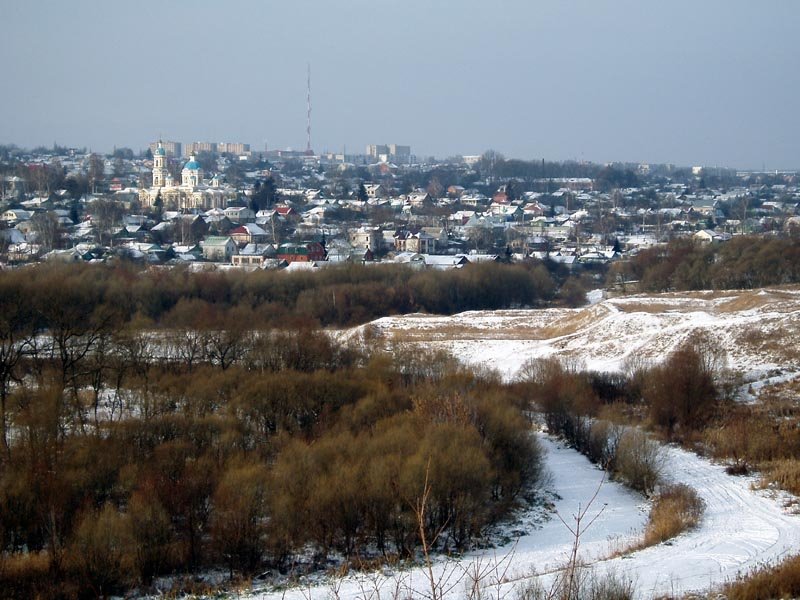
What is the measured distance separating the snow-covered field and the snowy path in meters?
0.02

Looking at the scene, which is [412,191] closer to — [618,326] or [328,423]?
[618,326]

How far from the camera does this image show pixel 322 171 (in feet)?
433

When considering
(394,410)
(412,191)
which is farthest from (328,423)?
(412,191)

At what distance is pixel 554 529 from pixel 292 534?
12.8ft

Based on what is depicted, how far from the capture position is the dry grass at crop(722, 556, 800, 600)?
26.2 ft

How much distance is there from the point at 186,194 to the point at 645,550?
74.5 metres

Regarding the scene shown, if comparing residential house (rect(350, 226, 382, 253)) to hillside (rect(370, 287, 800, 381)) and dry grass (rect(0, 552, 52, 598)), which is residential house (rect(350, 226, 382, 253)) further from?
dry grass (rect(0, 552, 52, 598))

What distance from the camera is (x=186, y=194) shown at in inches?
3159

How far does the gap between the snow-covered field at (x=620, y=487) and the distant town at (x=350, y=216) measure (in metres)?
16.9

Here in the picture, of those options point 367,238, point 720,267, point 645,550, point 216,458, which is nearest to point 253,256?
point 367,238

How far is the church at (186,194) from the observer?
78938mm

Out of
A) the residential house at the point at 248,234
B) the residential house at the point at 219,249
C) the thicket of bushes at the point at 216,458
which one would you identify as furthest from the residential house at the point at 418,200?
the thicket of bushes at the point at 216,458

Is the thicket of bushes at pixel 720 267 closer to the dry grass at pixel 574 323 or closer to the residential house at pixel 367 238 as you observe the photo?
the dry grass at pixel 574 323

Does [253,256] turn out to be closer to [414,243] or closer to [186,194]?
[414,243]
